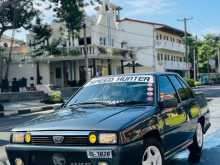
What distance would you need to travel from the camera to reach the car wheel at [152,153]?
631 centimetres

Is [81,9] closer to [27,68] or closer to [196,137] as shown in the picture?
[27,68]

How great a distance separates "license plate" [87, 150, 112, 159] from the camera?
579cm

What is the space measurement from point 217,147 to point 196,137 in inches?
51.6

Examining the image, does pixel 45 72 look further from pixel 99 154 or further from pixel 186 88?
pixel 99 154

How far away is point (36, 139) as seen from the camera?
6207 mm

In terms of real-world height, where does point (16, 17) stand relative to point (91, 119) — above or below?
above

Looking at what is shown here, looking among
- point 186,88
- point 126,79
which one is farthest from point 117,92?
point 186,88

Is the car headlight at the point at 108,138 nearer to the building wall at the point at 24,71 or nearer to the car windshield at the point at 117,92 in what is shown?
the car windshield at the point at 117,92

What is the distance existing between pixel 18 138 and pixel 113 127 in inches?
48.5


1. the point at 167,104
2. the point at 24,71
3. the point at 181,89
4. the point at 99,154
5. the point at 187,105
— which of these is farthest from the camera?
the point at 24,71

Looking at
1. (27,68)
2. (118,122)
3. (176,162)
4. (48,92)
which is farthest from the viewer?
(27,68)

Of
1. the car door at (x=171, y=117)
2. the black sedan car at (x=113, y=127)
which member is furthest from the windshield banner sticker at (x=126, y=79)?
the car door at (x=171, y=117)

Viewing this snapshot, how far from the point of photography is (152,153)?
6512mm

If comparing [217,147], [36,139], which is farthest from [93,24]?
[36,139]
